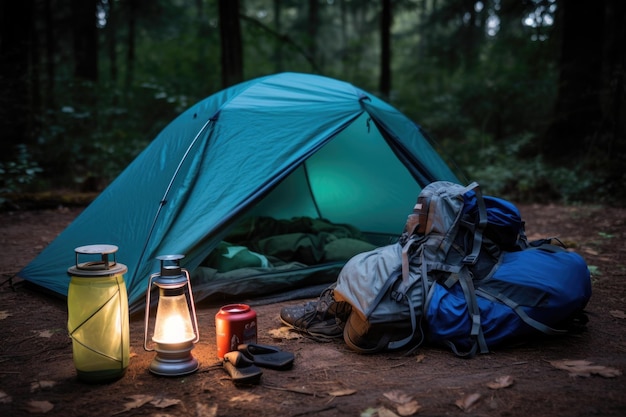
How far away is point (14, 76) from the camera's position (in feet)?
27.2

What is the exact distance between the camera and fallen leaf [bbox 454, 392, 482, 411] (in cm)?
219

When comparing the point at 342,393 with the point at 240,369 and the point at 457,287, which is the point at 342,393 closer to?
the point at 240,369

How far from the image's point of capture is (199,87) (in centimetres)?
1388

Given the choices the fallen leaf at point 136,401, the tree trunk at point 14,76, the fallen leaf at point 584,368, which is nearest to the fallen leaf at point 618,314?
the fallen leaf at point 584,368

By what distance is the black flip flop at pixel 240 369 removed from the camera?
248 centimetres

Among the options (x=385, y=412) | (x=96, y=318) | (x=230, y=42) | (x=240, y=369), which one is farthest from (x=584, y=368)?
(x=230, y=42)

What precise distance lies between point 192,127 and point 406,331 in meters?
2.60

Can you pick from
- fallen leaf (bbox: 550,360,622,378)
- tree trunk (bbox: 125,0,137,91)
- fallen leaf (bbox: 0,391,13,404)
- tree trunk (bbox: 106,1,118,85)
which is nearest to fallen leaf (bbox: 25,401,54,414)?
fallen leaf (bbox: 0,391,13,404)

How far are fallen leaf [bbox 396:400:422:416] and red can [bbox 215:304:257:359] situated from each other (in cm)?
99

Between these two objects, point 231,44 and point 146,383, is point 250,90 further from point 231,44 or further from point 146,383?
point 231,44

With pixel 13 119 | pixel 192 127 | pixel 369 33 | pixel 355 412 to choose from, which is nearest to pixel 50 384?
pixel 355 412

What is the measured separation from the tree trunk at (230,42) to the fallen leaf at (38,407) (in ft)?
23.3

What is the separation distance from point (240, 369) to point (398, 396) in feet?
2.64

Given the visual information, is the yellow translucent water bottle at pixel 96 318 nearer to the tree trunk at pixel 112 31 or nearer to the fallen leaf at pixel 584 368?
the fallen leaf at pixel 584 368
